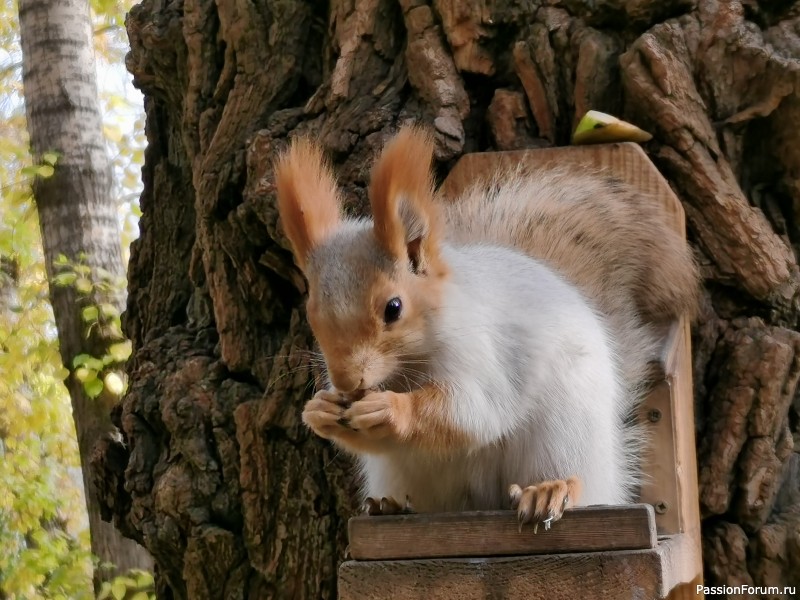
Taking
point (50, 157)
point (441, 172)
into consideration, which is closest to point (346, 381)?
point (441, 172)

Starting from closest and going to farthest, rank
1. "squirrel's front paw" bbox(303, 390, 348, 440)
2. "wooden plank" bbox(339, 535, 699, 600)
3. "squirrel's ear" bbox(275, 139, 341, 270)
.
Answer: "wooden plank" bbox(339, 535, 699, 600) < "squirrel's front paw" bbox(303, 390, 348, 440) < "squirrel's ear" bbox(275, 139, 341, 270)

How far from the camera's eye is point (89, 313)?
2920mm

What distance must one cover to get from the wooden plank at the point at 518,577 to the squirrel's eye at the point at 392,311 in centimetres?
27

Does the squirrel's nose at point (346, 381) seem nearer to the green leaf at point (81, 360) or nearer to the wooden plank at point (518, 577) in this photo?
the wooden plank at point (518, 577)

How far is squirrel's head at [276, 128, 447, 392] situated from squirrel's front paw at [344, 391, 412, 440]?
0.8 inches

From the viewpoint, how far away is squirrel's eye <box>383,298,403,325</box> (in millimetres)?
1140

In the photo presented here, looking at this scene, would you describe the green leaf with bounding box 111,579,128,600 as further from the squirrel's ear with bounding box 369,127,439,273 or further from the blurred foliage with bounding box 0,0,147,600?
the squirrel's ear with bounding box 369,127,439,273

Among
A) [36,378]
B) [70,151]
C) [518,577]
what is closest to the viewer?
[518,577]

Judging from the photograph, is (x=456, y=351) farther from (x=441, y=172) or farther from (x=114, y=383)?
(x=114, y=383)

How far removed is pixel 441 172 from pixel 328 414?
70cm

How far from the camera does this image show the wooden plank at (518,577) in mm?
1023

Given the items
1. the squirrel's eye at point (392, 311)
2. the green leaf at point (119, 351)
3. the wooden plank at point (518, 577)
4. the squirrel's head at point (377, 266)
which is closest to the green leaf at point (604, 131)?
the squirrel's head at point (377, 266)

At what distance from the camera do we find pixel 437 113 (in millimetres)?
1698

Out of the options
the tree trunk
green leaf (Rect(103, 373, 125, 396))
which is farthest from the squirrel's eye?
the tree trunk
